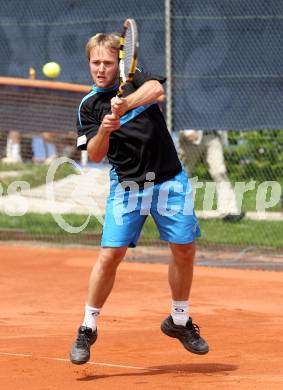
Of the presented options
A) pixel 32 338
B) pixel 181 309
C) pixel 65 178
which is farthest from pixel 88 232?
pixel 181 309

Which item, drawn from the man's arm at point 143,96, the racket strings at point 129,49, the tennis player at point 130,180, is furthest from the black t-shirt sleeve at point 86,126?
the racket strings at point 129,49

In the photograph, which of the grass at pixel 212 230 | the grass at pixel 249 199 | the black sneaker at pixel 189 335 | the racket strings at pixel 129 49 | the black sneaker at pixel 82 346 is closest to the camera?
the racket strings at pixel 129 49

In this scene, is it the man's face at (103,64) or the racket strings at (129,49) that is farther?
the man's face at (103,64)

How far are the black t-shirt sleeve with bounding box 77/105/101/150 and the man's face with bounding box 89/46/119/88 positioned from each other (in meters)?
0.21

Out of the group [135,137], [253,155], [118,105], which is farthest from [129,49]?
[253,155]

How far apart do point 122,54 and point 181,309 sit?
1.45 meters

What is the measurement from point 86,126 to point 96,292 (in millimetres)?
877

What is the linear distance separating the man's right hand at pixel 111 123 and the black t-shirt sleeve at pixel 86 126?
1.16 ft

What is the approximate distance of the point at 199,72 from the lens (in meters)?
10.9

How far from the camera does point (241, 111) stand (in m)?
10.8

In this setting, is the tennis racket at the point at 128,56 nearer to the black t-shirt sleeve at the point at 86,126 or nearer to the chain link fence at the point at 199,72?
the black t-shirt sleeve at the point at 86,126

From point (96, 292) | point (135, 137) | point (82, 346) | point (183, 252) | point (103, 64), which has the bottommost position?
point (82, 346)

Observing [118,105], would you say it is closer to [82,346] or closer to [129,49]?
[129,49]

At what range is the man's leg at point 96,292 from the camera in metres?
5.42
